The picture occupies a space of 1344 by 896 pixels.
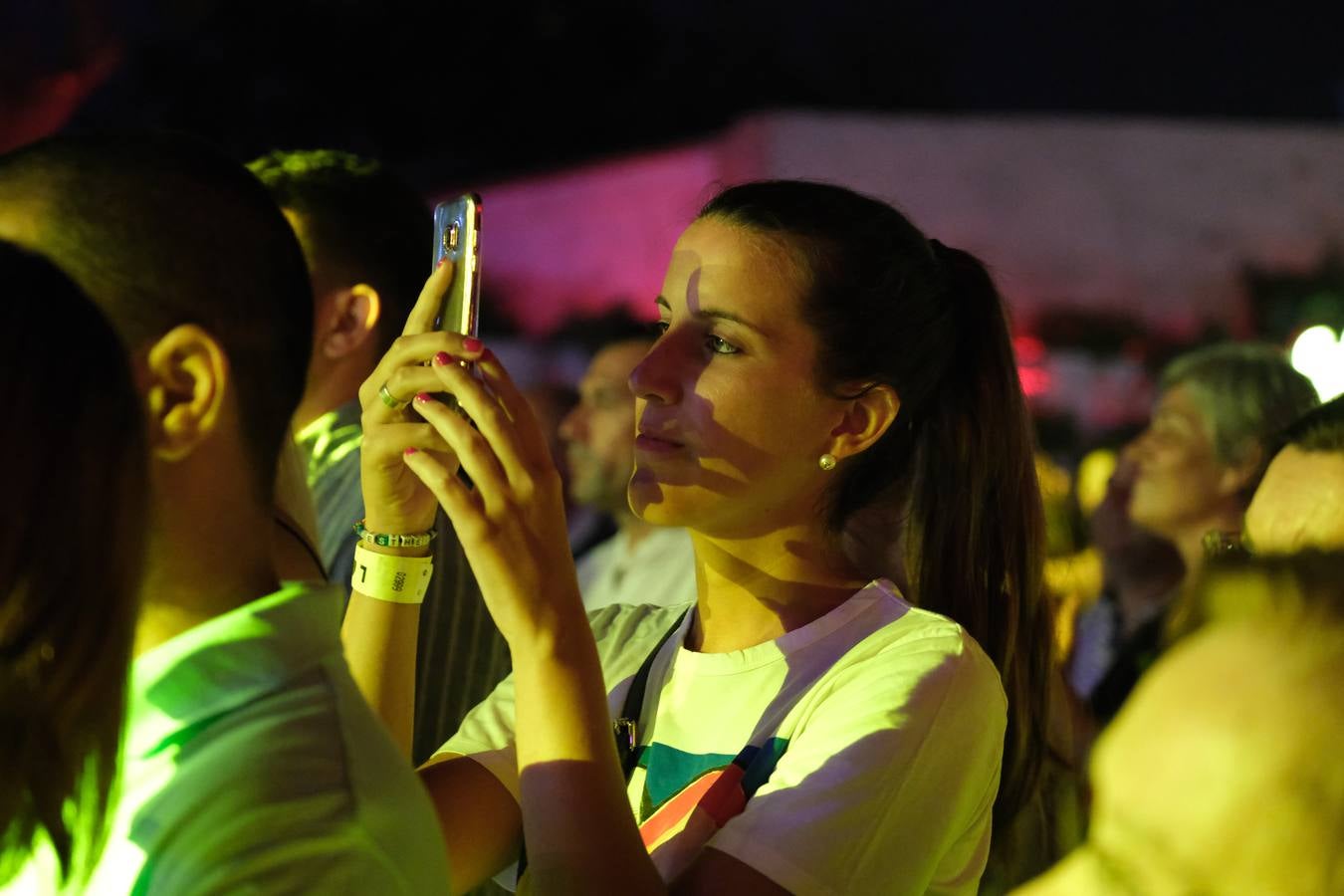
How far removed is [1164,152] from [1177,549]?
31.4ft

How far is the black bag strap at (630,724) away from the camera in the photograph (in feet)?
6.66

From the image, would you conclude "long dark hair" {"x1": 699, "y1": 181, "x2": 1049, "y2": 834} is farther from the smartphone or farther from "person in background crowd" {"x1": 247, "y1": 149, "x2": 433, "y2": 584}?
"person in background crowd" {"x1": 247, "y1": 149, "x2": 433, "y2": 584}

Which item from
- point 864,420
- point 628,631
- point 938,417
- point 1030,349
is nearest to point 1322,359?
point 938,417

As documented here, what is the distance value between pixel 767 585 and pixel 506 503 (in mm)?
566

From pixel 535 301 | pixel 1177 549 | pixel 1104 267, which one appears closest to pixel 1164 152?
pixel 1104 267

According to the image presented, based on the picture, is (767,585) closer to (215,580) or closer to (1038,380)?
(215,580)

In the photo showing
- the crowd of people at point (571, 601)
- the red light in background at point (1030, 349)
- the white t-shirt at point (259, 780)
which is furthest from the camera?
the red light in background at point (1030, 349)

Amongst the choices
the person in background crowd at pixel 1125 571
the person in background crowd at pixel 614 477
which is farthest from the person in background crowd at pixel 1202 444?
the person in background crowd at pixel 614 477

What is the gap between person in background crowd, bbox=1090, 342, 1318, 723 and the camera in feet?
12.8

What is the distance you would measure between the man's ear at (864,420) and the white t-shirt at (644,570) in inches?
72.5

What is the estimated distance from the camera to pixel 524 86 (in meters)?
25.3

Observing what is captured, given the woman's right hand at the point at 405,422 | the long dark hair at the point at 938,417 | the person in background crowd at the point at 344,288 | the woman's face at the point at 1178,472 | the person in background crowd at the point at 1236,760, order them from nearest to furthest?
the person in background crowd at the point at 1236,760, the woman's right hand at the point at 405,422, the long dark hair at the point at 938,417, the person in background crowd at the point at 344,288, the woman's face at the point at 1178,472

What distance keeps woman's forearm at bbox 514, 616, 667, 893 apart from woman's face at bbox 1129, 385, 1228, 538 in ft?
9.02

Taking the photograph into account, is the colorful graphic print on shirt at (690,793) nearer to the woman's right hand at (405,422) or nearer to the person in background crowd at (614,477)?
the woman's right hand at (405,422)
